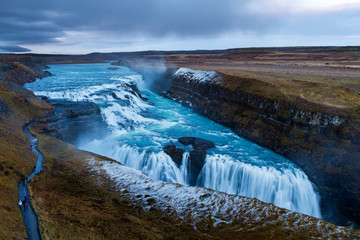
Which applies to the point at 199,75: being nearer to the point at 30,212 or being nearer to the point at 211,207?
the point at 211,207

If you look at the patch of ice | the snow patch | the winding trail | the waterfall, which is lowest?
the waterfall

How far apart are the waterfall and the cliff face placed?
171cm

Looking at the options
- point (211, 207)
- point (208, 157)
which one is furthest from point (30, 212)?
point (208, 157)

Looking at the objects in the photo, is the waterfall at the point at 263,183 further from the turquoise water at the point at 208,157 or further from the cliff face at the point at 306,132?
the cliff face at the point at 306,132

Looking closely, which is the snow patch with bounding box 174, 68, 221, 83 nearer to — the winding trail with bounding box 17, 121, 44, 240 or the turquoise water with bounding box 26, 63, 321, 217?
the turquoise water with bounding box 26, 63, 321, 217

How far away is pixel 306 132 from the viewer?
2845 centimetres

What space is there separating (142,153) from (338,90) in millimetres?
27740

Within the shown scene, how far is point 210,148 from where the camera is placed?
96.1 feet

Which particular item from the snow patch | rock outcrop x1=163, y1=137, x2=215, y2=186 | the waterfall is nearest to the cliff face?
the waterfall

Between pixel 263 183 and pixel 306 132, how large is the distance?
9806 millimetres

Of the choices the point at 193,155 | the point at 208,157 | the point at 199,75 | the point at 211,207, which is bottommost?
the point at 211,207

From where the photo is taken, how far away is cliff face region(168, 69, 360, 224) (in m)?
23.0

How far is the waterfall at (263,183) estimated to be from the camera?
23.1 metres

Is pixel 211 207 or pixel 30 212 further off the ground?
pixel 30 212
